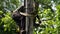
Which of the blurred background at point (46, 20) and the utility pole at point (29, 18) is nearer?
the utility pole at point (29, 18)

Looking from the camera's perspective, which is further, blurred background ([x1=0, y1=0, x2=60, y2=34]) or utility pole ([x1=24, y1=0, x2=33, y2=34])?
blurred background ([x1=0, y1=0, x2=60, y2=34])

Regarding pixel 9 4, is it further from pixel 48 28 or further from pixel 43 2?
pixel 48 28

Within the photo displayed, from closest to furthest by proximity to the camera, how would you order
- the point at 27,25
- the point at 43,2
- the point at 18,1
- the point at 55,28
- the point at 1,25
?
the point at 27,25 < the point at 55,28 < the point at 43,2 < the point at 1,25 < the point at 18,1

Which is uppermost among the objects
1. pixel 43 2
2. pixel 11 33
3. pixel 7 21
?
pixel 43 2

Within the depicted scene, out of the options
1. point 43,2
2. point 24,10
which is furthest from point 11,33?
point 24,10

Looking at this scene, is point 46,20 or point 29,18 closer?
point 29,18

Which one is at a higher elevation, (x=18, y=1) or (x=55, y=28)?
(x=18, y=1)

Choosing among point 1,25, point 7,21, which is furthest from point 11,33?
point 7,21

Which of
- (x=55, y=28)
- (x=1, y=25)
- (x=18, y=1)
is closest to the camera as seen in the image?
(x=55, y=28)

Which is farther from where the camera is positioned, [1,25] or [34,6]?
[1,25]

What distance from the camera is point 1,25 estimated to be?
1262 millimetres

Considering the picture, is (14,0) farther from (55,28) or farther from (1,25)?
(55,28)

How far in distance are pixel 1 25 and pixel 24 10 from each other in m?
0.50

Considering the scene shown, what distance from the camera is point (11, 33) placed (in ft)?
4.06
